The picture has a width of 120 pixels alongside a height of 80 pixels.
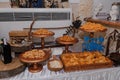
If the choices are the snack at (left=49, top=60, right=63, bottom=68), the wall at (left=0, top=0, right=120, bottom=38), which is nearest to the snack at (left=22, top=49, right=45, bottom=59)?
the snack at (left=49, top=60, right=63, bottom=68)

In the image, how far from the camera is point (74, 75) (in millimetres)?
→ 1058

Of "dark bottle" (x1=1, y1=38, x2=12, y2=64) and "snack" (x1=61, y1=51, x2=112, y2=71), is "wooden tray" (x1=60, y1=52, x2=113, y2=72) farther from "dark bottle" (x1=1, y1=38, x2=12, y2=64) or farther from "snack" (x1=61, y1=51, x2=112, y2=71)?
"dark bottle" (x1=1, y1=38, x2=12, y2=64)

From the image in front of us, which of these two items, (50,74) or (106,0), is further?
(106,0)

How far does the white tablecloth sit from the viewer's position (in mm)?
1010

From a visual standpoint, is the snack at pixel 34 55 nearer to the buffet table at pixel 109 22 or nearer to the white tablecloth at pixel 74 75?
the white tablecloth at pixel 74 75

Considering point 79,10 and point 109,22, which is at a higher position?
point 79,10

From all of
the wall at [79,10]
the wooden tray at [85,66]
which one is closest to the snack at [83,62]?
the wooden tray at [85,66]

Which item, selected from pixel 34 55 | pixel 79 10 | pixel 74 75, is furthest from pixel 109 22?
pixel 34 55

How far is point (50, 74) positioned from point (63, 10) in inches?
36.5

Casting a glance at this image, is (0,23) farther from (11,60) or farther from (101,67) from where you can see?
(101,67)

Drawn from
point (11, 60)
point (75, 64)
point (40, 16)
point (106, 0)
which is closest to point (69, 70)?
point (75, 64)

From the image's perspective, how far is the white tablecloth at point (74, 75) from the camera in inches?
39.8

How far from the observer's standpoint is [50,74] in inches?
40.9

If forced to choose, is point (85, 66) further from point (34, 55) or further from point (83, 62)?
point (34, 55)
